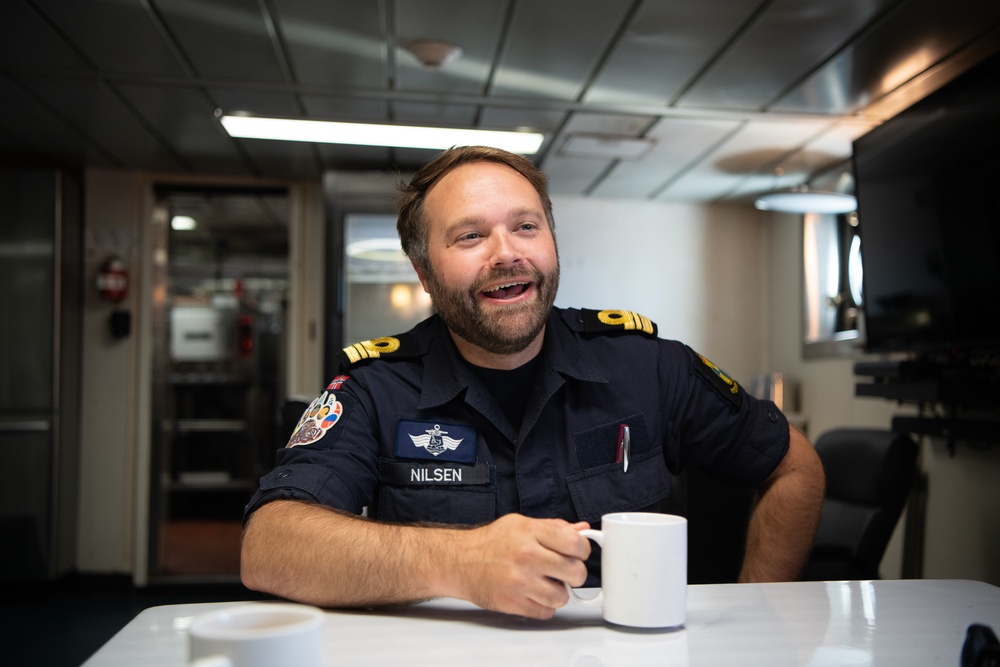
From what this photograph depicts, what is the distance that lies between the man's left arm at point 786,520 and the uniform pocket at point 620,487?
0.17 meters

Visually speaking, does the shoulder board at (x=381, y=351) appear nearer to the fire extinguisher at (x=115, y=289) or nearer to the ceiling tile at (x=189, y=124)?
the ceiling tile at (x=189, y=124)

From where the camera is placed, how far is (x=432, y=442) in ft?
4.36

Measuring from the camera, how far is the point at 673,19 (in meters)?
2.61

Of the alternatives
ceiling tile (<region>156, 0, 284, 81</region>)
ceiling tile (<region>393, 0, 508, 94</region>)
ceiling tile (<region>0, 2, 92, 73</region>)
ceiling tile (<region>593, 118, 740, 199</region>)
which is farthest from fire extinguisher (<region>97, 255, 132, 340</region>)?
ceiling tile (<region>593, 118, 740, 199</region>)

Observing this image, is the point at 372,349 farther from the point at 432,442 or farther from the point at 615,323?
the point at 615,323

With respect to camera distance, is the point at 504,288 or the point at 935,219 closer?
the point at 504,288

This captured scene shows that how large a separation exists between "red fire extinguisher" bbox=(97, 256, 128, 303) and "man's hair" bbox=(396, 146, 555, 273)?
3555mm

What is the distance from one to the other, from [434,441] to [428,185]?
53 centimetres

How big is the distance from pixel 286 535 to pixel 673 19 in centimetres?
220

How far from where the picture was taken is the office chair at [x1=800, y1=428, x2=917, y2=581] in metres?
2.01

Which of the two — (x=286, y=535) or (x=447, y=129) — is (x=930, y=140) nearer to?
(x=447, y=129)

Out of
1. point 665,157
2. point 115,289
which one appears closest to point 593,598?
point 665,157

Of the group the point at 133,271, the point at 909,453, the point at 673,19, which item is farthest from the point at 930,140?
the point at 133,271

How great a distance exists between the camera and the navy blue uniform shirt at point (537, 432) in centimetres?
131
